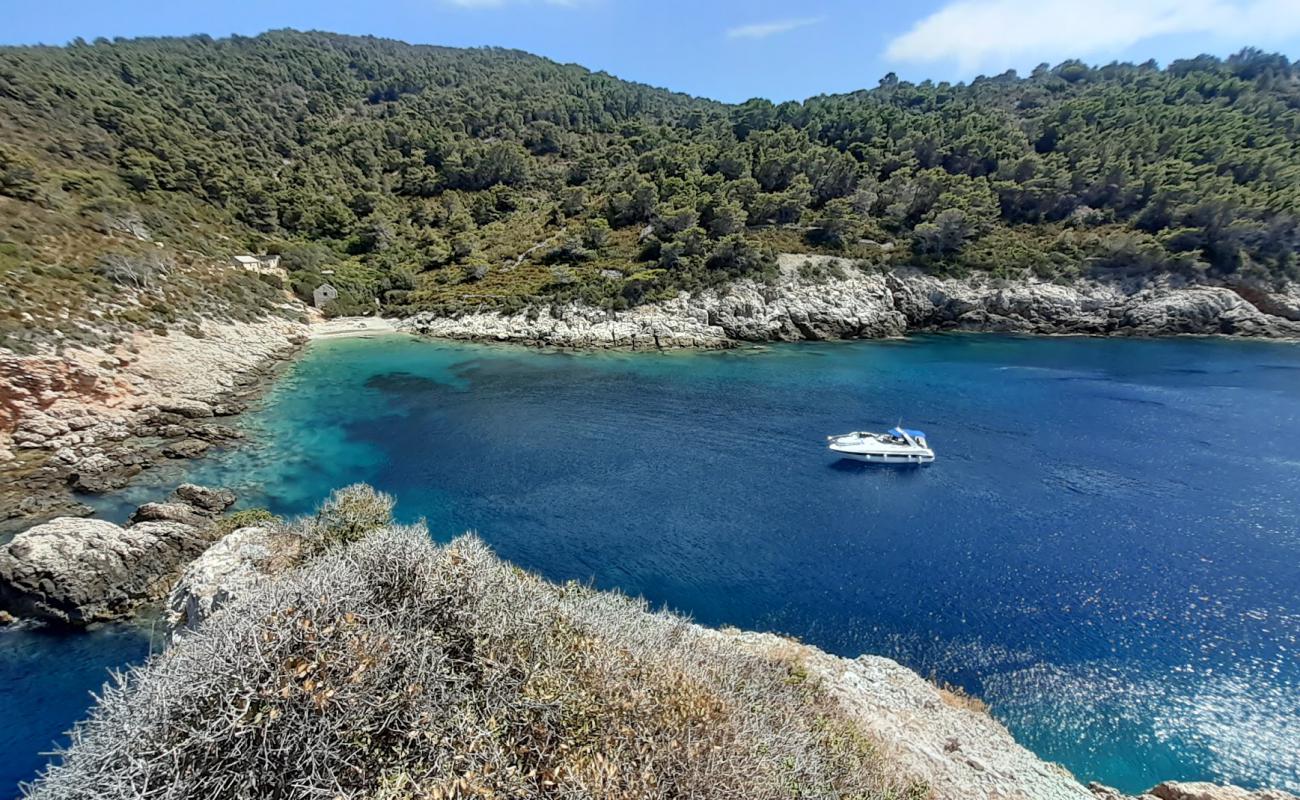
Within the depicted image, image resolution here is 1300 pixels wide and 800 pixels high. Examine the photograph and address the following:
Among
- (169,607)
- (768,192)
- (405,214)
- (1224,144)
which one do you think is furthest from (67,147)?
(1224,144)

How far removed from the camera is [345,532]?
14.8 meters

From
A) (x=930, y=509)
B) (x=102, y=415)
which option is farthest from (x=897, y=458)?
(x=102, y=415)

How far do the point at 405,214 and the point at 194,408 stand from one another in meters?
69.5

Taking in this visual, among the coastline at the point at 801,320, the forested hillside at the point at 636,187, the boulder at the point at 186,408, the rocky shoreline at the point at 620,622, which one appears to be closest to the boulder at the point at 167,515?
the rocky shoreline at the point at 620,622

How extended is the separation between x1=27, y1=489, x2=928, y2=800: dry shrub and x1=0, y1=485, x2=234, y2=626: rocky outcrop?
15.2 meters

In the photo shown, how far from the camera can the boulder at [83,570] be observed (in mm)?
16938

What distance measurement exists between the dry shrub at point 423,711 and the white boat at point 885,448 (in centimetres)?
2561

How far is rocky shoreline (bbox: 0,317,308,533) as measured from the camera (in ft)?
80.7

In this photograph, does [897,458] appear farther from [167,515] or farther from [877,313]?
[877,313]

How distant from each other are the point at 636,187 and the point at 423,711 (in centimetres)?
8724

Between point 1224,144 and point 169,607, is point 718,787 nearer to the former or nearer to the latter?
point 169,607

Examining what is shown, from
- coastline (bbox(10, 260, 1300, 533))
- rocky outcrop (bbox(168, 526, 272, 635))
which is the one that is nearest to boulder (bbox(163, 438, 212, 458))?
coastline (bbox(10, 260, 1300, 533))

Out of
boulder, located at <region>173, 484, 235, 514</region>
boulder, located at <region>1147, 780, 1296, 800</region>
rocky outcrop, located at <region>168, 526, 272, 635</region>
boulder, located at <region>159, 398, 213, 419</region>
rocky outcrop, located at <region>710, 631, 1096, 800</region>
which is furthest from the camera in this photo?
boulder, located at <region>159, 398, 213, 419</region>

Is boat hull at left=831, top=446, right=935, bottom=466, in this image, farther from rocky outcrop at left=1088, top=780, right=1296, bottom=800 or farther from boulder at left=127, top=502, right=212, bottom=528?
boulder at left=127, top=502, right=212, bottom=528
